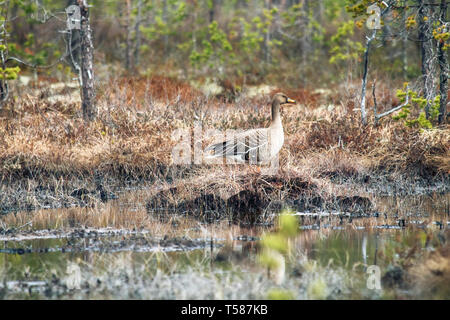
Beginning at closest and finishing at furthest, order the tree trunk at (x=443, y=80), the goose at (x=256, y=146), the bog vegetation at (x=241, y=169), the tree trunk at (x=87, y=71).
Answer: the bog vegetation at (x=241, y=169)
the goose at (x=256, y=146)
the tree trunk at (x=443, y=80)
the tree trunk at (x=87, y=71)

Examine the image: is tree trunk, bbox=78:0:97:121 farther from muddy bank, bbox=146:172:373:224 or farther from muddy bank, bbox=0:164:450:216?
muddy bank, bbox=146:172:373:224

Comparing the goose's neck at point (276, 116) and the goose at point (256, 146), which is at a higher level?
the goose's neck at point (276, 116)

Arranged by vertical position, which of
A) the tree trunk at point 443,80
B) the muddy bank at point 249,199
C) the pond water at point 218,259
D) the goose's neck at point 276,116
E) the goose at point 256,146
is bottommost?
the pond water at point 218,259

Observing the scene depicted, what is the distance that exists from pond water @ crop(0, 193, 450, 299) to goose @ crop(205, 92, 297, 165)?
65.4 inches

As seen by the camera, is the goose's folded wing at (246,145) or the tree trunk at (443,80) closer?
the goose's folded wing at (246,145)

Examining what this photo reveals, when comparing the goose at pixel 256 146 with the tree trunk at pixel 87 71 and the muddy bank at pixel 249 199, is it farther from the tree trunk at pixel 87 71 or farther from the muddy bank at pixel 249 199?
A: the tree trunk at pixel 87 71

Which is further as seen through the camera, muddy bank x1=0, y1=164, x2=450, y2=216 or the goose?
the goose

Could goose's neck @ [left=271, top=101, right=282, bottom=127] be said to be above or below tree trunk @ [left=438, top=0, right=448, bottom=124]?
below

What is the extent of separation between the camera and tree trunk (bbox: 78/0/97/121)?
17000 millimetres

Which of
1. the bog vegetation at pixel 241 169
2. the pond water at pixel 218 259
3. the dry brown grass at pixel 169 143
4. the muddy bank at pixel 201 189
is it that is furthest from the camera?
the dry brown grass at pixel 169 143

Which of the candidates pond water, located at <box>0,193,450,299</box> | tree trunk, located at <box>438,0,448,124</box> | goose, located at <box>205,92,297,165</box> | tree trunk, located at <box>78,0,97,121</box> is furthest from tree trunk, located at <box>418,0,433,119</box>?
tree trunk, located at <box>78,0,97,121</box>

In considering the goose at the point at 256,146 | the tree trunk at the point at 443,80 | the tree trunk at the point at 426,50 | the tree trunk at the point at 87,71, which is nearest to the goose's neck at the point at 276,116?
the goose at the point at 256,146

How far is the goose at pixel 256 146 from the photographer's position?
12.5 m

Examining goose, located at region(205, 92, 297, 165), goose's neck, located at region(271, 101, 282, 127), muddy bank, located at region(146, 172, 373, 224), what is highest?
goose's neck, located at region(271, 101, 282, 127)
